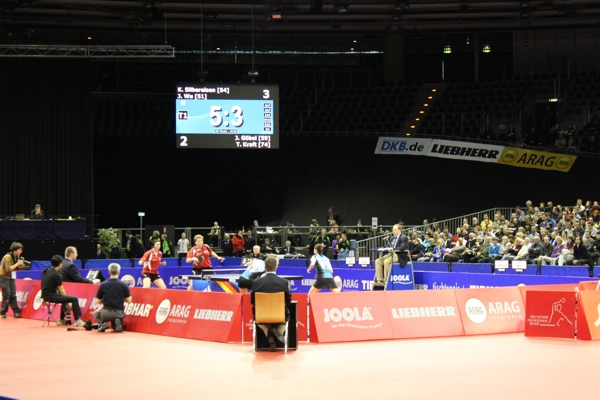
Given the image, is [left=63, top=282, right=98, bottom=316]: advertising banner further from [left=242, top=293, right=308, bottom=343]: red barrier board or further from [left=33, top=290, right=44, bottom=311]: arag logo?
[left=242, top=293, right=308, bottom=343]: red barrier board

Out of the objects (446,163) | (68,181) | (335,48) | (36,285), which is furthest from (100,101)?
(36,285)

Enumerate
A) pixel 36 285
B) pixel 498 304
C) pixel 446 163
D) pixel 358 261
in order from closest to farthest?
pixel 498 304
pixel 36 285
pixel 358 261
pixel 446 163

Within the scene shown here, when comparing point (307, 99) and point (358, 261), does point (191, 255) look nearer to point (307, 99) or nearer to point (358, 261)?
point (358, 261)

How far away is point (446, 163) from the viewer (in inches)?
1474

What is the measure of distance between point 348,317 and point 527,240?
39.5ft

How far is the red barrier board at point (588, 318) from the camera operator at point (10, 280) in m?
11.0

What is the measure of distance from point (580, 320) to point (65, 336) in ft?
28.9

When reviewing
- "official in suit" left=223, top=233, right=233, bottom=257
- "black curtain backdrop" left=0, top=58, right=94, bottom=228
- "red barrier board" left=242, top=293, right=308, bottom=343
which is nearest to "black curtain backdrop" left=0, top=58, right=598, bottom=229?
"black curtain backdrop" left=0, top=58, right=94, bottom=228

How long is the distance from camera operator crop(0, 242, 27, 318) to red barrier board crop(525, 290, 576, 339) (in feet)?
33.5

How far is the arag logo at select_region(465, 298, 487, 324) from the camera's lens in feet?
52.8

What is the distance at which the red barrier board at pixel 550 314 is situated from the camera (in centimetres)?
1518

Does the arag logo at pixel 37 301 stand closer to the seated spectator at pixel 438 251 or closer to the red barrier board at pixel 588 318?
the red barrier board at pixel 588 318

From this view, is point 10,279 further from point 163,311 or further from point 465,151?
point 465,151

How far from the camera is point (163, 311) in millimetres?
16188
